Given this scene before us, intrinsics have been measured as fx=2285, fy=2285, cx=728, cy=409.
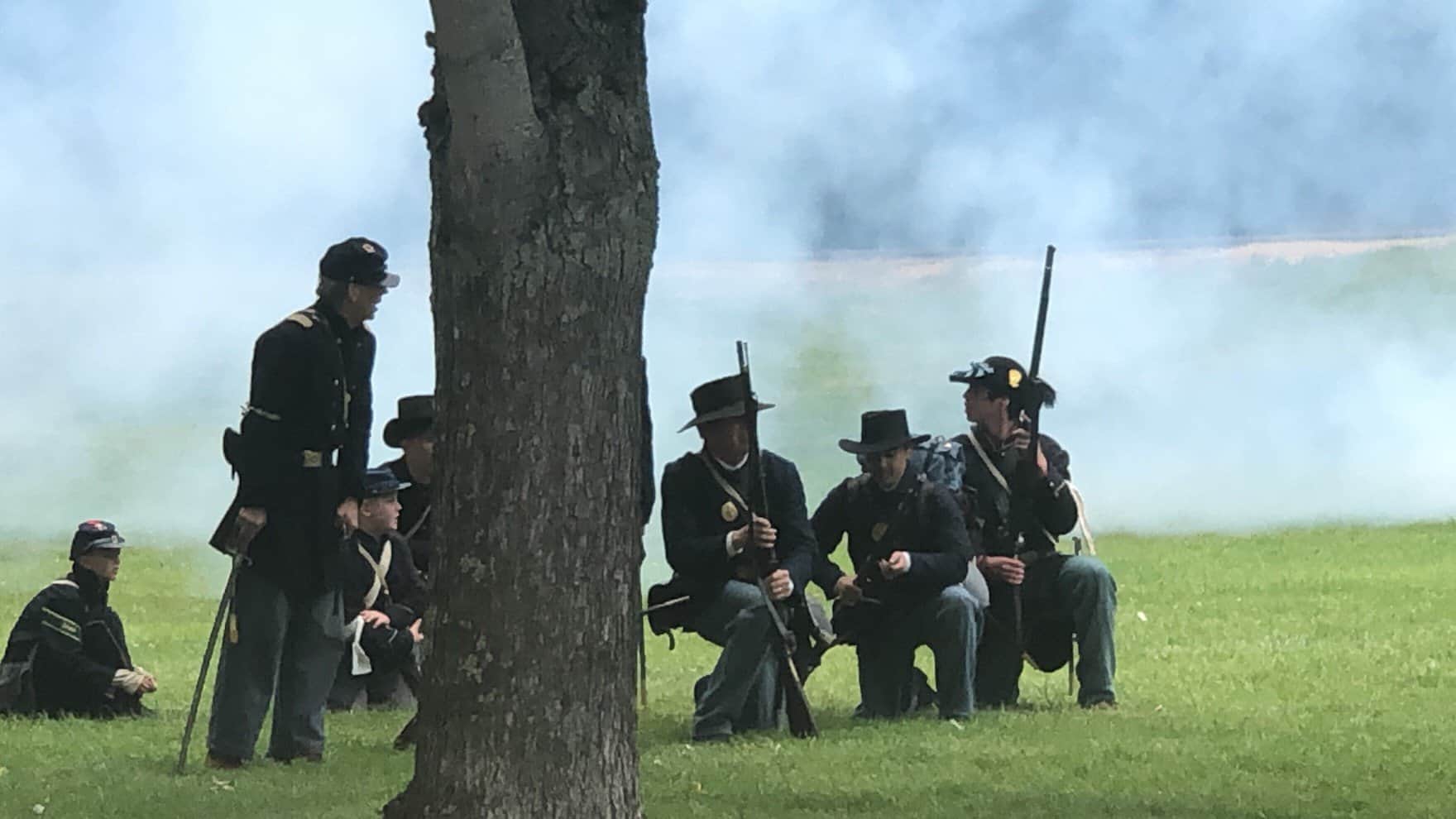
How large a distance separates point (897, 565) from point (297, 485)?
2.69 m

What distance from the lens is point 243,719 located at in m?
8.30

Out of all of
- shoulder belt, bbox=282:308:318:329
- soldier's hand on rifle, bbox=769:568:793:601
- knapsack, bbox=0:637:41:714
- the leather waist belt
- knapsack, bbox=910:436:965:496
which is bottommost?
knapsack, bbox=0:637:41:714

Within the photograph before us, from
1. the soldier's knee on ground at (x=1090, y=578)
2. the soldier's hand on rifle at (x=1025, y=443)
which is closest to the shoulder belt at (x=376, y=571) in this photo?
the soldier's hand on rifle at (x=1025, y=443)

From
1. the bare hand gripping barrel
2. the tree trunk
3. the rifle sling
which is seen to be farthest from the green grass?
the tree trunk

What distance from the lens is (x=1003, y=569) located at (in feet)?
33.4

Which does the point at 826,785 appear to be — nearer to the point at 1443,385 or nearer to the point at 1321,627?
the point at 1321,627

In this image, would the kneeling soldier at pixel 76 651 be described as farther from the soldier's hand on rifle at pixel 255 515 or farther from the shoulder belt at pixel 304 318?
the shoulder belt at pixel 304 318

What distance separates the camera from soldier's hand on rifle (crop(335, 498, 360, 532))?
8.35 m

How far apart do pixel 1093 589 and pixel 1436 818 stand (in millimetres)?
3025

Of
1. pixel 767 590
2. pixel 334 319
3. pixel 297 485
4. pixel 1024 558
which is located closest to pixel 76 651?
pixel 297 485

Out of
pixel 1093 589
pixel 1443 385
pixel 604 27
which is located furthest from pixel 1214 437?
pixel 604 27

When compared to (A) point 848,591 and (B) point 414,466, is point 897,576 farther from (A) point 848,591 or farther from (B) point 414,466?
(B) point 414,466

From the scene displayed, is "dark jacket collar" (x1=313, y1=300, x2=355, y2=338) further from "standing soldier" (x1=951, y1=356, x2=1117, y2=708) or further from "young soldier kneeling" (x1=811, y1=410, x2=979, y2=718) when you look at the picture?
"standing soldier" (x1=951, y1=356, x2=1117, y2=708)

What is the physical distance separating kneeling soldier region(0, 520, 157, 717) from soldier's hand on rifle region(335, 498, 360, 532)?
2272 mm
